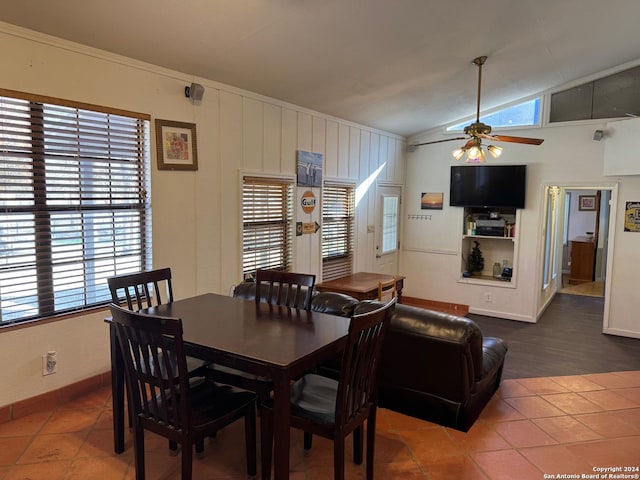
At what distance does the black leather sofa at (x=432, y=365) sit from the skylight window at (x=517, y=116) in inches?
163

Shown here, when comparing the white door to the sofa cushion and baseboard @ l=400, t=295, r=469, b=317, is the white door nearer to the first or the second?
baseboard @ l=400, t=295, r=469, b=317

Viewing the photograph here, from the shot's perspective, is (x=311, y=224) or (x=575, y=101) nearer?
(x=311, y=224)

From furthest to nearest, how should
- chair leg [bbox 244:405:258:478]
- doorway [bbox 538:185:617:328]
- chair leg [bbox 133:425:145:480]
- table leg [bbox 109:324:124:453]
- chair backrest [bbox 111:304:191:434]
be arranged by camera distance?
doorway [bbox 538:185:617:328] → table leg [bbox 109:324:124:453] → chair leg [bbox 244:405:258:478] → chair leg [bbox 133:425:145:480] → chair backrest [bbox 111:304:191:434]

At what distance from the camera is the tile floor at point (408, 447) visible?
7.98ft

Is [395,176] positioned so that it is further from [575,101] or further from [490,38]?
[490,38]

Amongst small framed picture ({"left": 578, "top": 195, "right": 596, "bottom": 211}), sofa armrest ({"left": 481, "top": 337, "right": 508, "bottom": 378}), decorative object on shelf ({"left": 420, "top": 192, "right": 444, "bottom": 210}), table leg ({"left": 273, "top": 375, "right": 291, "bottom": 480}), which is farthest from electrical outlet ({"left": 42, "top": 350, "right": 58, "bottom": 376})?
small framed picture ({"left": 578, "top": 195, "right": 596, "bottom": 211})

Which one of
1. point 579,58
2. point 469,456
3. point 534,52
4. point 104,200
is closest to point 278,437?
point 469,456

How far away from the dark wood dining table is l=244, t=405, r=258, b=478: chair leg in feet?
1.39

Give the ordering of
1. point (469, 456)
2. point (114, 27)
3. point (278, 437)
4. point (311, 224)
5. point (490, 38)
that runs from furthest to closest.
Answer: point (311, 224) < point (490, 38) < point (114, 27) < point (469, 456) < point (278, 437)

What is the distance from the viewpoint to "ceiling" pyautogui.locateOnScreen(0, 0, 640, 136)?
108 inches

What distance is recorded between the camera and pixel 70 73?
296 cm

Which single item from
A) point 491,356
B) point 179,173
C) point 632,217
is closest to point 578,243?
point 632,217

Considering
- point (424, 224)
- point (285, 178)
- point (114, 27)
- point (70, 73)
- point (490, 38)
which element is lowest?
point (424, 224)

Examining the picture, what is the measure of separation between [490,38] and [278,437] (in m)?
3.68
